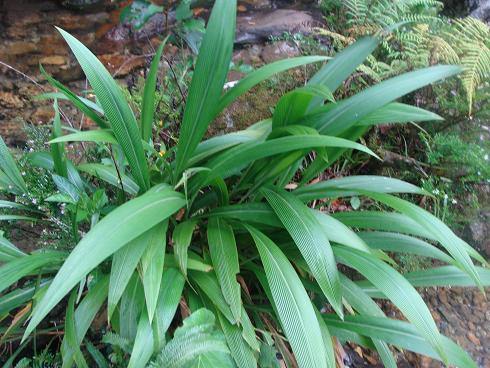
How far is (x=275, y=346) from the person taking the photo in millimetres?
1463

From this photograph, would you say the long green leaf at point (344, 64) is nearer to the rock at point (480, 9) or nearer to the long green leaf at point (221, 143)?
the long green leaf at point (221, 143)

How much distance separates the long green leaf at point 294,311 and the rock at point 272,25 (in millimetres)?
2143

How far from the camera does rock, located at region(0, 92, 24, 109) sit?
9.37ft

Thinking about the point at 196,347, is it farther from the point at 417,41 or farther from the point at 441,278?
the point at 417,41

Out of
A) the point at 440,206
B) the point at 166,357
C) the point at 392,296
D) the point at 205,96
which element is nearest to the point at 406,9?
the point at 440,206

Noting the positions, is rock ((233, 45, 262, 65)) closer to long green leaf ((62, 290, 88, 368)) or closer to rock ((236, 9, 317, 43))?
rock ((236, 9, 317, 43))

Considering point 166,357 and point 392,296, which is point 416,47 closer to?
point 392,296

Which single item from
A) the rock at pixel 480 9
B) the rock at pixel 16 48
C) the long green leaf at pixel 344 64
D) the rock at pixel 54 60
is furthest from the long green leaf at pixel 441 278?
the rock at pixel 16 48

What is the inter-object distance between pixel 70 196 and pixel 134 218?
0.35 metres

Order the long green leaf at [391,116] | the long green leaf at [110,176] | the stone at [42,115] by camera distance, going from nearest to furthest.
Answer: the long green leaf at [391,116] → the long green leaf at [110,176] → the stone at [42,115]

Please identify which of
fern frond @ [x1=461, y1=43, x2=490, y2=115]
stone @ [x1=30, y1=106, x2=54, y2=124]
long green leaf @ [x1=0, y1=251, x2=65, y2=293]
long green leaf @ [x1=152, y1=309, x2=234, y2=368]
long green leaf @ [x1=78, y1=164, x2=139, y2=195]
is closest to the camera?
long green leaf @ [x1=152, y1=309, x2=234, y2=368]

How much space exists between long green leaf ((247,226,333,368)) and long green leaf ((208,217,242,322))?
0.10 m

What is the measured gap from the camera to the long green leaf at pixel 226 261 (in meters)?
1.23

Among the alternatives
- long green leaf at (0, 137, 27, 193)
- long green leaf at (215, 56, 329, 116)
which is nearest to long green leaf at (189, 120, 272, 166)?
long green leaf at (215, 56, 329, 116)
